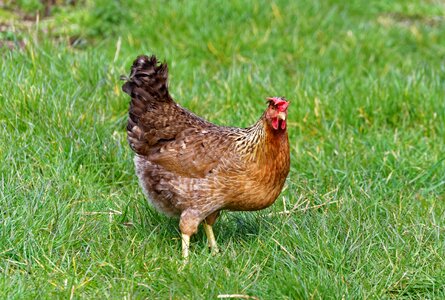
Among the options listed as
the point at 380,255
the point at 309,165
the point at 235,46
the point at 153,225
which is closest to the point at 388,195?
the point at 309,165

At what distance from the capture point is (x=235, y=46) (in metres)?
7.66

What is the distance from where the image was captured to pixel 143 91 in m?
4.79

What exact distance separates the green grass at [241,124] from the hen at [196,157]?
24cm

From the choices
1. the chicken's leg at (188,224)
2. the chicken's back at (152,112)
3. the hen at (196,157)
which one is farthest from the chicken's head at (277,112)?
the chicken's leg at (188,224)

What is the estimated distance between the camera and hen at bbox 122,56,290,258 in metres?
4.46

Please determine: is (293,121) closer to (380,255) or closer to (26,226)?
(380,255)

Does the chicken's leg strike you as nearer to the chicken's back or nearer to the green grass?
the green grass


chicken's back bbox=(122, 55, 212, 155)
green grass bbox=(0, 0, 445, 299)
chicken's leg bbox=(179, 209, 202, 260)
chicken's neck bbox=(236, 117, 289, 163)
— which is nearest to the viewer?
green grass bbox=(0, 0, 445, 299)

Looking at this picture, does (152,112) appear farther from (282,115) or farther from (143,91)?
(282,115)

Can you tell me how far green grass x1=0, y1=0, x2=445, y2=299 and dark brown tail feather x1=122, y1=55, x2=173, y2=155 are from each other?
1.52 feet

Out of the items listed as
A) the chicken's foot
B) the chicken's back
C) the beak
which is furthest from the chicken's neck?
the chicken's foot

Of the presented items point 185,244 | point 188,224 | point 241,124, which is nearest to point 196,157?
point 188,224

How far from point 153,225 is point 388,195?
1652 mm

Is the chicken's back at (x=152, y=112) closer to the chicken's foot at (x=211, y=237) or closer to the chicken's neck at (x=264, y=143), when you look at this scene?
the chicken's neck at (x=264, y=143)
